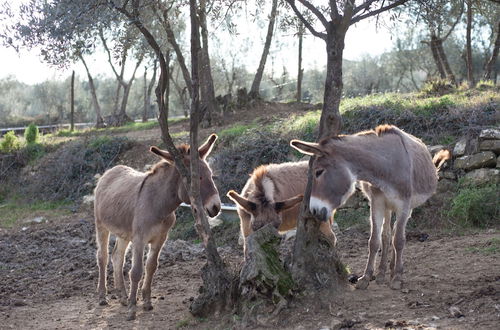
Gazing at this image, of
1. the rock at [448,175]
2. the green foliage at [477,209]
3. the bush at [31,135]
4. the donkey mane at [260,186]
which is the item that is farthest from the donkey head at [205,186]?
the bush at [31,135]

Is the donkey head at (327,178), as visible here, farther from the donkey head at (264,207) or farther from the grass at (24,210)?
the grass at (24,210)

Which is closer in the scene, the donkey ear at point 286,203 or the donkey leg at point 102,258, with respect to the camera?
A: the donkey ear at point 286,203

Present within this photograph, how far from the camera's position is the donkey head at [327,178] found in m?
6.02

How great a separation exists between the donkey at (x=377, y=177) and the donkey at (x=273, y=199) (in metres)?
0.61

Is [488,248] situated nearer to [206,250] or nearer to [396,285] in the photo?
[396,285]

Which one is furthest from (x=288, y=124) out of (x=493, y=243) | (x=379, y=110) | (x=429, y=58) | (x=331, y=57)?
(x=429, y=58)

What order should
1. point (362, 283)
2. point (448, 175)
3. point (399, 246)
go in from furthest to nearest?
point (448, 175)
point (399, 246)
point (362, 283)

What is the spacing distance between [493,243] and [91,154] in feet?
41.4

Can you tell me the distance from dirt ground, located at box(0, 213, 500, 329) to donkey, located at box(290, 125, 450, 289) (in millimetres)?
477

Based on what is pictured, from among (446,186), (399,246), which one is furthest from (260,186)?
(446,186)

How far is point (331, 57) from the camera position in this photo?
247 inches

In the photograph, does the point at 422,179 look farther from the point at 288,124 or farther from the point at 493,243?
the point at 288,124

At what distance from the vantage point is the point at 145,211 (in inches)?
288

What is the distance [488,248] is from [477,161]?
2.80 meters
